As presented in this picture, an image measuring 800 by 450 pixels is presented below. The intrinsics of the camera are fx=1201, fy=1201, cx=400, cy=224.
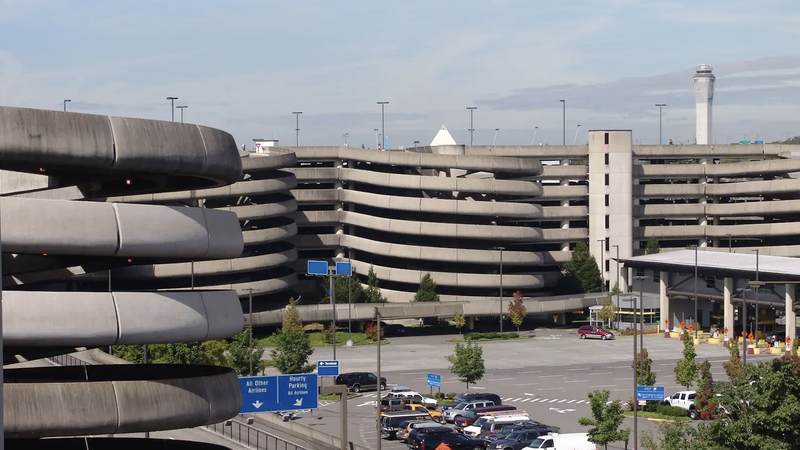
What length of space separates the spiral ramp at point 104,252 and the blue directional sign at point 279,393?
2466cm

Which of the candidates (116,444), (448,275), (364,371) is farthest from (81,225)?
(448,275)

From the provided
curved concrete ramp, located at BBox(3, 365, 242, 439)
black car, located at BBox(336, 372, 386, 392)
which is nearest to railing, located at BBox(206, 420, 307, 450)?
black car, located at BBox(336, 372, 386, 392)

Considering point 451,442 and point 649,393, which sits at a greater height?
point 649,393

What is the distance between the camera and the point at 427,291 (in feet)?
379

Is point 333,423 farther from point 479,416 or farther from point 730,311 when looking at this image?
point 730,311

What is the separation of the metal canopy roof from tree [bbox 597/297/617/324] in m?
4.06

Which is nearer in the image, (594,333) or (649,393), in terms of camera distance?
(649,393)

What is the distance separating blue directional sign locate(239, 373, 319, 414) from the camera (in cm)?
5066

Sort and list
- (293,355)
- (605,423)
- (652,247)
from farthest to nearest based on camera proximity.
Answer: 1. (652,247)
2. (293,355)
3. (605,423)

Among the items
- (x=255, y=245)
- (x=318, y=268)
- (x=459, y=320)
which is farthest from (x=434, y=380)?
(x=255, y=245)

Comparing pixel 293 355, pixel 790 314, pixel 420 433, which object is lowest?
pixel 420 433

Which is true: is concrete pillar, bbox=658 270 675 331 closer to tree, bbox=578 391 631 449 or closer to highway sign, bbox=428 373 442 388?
highway sign, bbox=428 373 442 388

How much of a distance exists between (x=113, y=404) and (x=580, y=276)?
10610 cm

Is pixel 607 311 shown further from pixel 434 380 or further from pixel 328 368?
pixel 328 368
